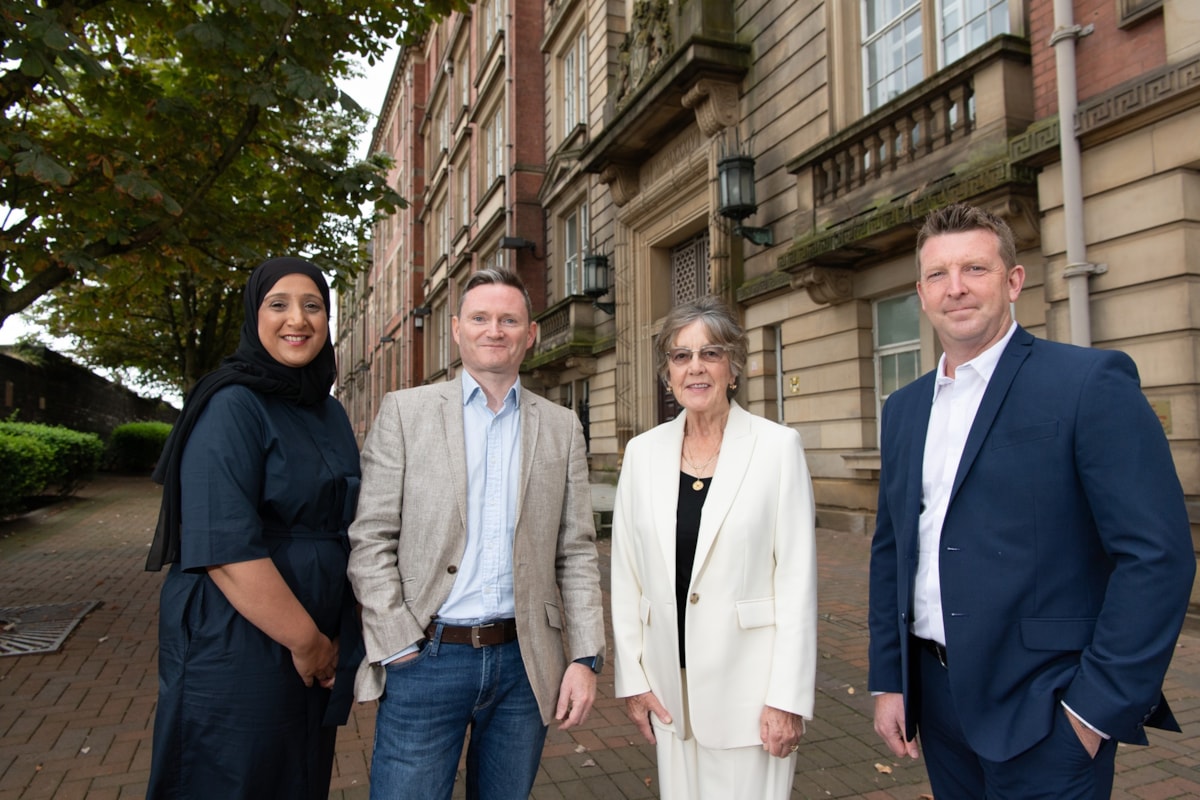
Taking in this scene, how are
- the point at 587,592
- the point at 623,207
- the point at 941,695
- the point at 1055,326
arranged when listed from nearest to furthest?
the point at 941,695, the point at 587,592, the point at 1055,326, the point at 623,207

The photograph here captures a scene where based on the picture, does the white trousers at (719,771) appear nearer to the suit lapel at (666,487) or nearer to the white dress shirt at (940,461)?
the suit lapel at (666,487)

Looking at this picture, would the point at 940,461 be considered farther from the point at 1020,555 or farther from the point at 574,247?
the point at 574,247

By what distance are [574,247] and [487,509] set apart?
18.1 metres

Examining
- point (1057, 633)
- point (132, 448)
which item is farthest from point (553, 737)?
point (132, 448)

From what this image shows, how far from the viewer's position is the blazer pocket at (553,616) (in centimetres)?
225

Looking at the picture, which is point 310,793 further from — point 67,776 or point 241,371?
point 67,776

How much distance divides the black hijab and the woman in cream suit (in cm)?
103

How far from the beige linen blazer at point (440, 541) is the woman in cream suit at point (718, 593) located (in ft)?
0.60

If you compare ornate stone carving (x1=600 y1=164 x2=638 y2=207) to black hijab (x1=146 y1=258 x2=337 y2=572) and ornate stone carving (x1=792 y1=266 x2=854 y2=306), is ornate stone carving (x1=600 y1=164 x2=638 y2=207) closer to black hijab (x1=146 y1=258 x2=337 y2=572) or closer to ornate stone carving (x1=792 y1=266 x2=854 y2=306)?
ornate stone carving (x1=792 y1=266 x2=854 y2=306)

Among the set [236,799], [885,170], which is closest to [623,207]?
[885,170]

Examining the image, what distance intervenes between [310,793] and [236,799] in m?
0.22

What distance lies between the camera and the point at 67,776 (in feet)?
12.1

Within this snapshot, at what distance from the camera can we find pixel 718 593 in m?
2.22

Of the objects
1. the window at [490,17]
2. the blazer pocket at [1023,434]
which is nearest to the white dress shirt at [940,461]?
the blazer pocket at [1023,434]
